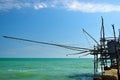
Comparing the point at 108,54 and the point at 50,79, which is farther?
the point at 50,79

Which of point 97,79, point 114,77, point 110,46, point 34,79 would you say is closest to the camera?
point 114,77

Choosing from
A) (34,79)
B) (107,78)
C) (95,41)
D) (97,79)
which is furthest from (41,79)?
(107,78)

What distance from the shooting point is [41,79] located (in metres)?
40.7

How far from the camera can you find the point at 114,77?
701 inches

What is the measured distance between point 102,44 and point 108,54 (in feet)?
3.63

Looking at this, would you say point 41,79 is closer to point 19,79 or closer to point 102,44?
point 19,79

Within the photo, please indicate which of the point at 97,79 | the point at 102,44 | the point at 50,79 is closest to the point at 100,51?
the point at 102,44

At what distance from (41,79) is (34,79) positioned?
0.99 m

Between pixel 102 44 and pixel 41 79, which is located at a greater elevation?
pixel 102 44

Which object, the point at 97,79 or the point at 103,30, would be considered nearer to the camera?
the point at 97,79

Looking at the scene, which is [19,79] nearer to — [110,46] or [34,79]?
[34,79]

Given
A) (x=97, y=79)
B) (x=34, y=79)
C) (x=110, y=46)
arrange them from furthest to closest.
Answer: (x=34, y=79) < (x=110, y=46) < (x=97, y=79)

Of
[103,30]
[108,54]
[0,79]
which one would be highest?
[103,30]

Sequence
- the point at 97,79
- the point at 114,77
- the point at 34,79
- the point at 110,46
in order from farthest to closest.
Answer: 1. the point at 34,79
2. the point at 110,46
3. the point at 97,79
4. the point at 114,77
